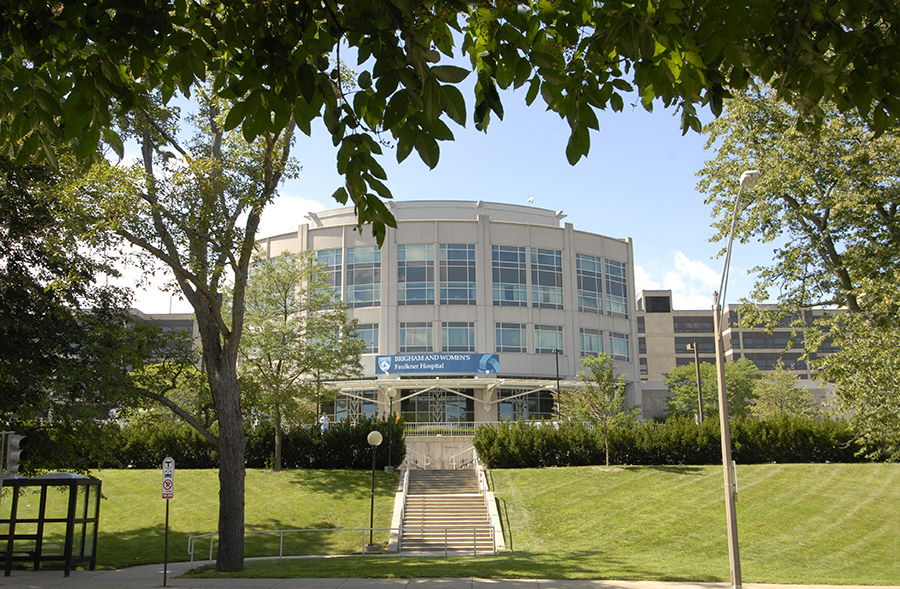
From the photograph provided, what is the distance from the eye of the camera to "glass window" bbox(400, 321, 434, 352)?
169 ft

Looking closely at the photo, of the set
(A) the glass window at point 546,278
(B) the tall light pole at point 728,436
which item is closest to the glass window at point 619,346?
(A) the glass window at point 546,278

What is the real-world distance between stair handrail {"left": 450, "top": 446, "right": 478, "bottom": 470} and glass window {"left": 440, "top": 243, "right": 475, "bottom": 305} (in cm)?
1622

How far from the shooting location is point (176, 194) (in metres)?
17.0

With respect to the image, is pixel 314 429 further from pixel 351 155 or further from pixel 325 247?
pixel 351 155

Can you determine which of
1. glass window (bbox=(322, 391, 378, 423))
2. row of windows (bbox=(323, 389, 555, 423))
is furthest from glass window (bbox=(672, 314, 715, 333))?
glass window (bbox=(322, 391, 378, 423))

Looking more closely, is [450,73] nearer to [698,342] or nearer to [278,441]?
[278,441]

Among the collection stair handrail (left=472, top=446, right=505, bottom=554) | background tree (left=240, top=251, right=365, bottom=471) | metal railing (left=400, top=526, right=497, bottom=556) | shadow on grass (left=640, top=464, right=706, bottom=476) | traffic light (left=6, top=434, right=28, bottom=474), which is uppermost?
background tree (left=240, top=251, right=365, bottom=471)

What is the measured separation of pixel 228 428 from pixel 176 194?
598 centimetres

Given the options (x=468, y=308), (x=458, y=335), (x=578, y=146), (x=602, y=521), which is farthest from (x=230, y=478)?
(x=468, y=308)


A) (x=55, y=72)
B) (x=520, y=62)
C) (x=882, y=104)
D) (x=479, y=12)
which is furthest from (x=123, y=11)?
(x=882, y=104)

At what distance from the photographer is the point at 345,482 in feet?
104

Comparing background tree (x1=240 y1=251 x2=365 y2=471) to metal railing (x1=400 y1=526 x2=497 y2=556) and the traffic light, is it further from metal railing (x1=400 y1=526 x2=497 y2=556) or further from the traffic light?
the traffic light

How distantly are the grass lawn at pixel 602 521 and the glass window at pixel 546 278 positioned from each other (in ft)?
74.8

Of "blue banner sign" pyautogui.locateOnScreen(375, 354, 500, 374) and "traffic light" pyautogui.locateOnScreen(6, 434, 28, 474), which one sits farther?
"blue banner sign" pyautogui.locateOnScreen(375, 354, 500, 374)
